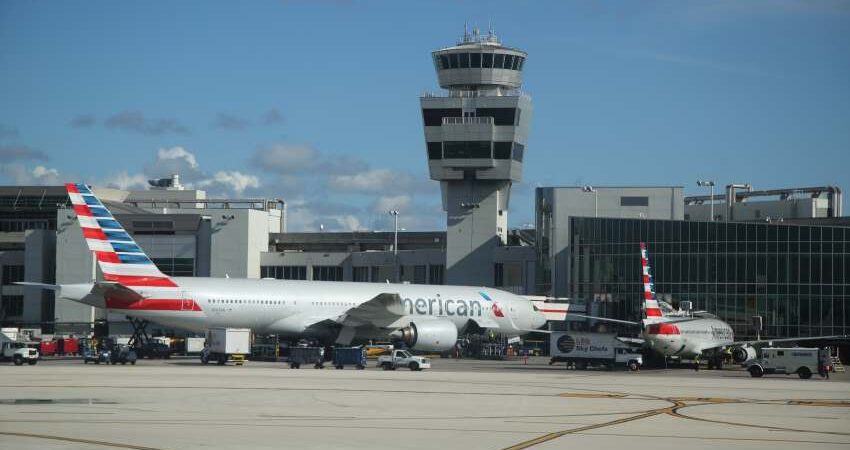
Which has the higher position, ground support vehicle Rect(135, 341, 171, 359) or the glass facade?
the glass facade

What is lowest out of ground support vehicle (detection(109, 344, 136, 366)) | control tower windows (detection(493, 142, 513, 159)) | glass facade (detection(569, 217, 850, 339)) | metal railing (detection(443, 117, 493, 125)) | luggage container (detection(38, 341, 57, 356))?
luggage container (detection(38, 341, 57, 356))

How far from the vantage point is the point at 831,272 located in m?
73.4

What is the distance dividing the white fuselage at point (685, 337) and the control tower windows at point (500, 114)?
3845cm

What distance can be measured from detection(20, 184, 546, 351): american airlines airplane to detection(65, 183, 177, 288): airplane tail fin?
53 mm

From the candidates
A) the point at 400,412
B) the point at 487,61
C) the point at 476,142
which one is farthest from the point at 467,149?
the point at 400,412

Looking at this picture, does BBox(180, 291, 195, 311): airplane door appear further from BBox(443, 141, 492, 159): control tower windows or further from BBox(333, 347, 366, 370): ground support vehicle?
BBox(443, 141, 492, 159): control tower windows

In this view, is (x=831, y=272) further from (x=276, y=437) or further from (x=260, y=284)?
(x=276, y=437)

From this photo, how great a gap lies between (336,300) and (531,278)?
112 feet

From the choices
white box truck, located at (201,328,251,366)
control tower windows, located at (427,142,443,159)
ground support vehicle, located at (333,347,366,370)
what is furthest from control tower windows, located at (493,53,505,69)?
ground support vehicle, located at (333,347,366,370)

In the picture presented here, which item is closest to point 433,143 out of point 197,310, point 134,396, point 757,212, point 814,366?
point 757,212

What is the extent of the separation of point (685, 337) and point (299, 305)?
22.1m

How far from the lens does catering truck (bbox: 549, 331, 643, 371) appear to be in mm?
61312

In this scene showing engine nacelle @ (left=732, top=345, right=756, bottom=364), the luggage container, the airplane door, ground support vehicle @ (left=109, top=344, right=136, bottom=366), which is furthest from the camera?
the luggage container

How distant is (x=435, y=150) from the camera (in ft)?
334
